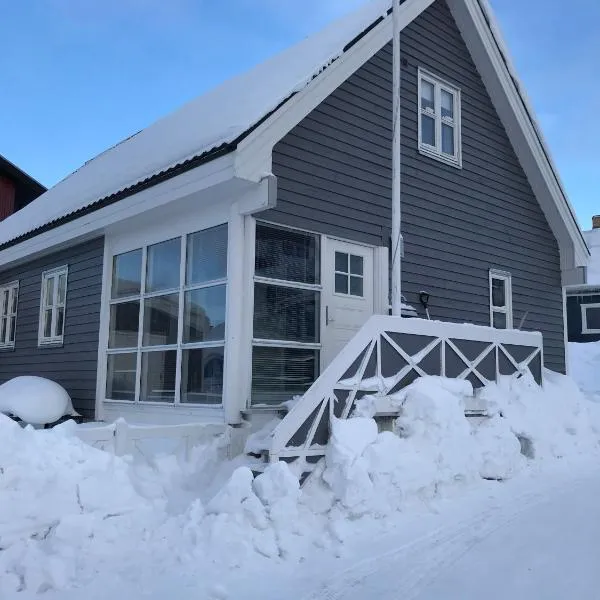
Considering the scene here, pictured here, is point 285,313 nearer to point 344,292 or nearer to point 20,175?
point 344,292

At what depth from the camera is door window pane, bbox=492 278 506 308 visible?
11102 mm

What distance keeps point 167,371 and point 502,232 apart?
248 inches

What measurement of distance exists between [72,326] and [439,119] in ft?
21.8

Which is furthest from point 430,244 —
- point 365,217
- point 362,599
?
point 362,599

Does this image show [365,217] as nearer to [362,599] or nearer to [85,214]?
[85,214]

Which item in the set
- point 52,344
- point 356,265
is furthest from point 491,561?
point 52,344

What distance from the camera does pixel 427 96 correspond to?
10289 millimetres

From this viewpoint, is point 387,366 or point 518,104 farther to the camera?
point 518,104

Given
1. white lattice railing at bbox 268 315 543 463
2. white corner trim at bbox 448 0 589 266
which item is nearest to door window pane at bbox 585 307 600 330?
white corner trim at bbox 448 0 589 266

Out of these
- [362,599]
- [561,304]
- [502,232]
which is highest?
[502,232]

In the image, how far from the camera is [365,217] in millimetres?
8742

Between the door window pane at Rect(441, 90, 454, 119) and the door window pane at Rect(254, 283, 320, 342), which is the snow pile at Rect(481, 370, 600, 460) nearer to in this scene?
the door window pane at Rect(254, 283, 320, 342)

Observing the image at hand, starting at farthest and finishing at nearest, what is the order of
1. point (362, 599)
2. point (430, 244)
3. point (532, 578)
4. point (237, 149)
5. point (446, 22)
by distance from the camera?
point (446, 22) < point (430, 244) < point (237, 149) < point (532, 578) < point (362, 599)

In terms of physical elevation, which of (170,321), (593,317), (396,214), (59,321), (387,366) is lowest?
(387,366)
